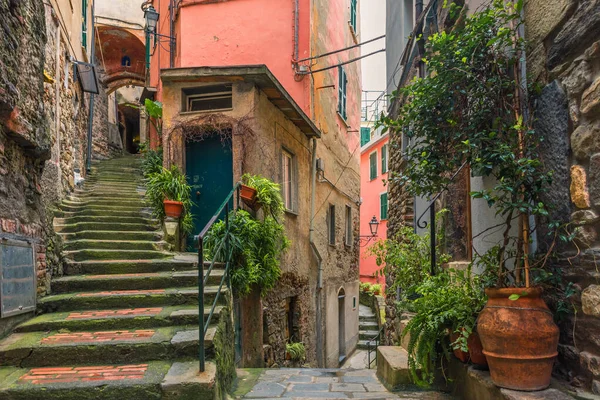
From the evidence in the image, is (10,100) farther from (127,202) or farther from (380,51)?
(380,51)

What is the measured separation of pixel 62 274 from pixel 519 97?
16.7 ft

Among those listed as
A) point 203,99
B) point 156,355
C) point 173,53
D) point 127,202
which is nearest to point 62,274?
point 156,355

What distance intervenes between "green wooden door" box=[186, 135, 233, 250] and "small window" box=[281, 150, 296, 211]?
4.13ft

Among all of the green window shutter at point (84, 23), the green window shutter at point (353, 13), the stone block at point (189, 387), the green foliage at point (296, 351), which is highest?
the green window shutter at point (353, 13)

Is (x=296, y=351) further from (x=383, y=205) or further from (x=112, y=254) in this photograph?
(x=383, y=205)

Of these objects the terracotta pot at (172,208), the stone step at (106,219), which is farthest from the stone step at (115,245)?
the stone step at (106,219)

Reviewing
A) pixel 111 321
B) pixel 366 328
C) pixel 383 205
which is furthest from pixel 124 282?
pixel 383 205

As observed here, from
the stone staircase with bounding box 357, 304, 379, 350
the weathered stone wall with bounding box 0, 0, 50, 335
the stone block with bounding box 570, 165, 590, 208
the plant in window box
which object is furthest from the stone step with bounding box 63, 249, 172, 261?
the stone staircase with bounding box 357, 304, 379, 350

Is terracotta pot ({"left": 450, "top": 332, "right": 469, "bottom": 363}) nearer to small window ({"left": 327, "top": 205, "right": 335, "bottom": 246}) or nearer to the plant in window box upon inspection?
the plant in window box

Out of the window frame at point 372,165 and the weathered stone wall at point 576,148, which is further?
the window frame at point 372,165

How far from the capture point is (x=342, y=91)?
46.0ft

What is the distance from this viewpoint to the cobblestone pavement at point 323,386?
13.0 ft

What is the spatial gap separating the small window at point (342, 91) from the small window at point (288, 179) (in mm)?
4768

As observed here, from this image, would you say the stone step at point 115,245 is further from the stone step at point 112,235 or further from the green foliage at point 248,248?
the green foliage at point 248,248
